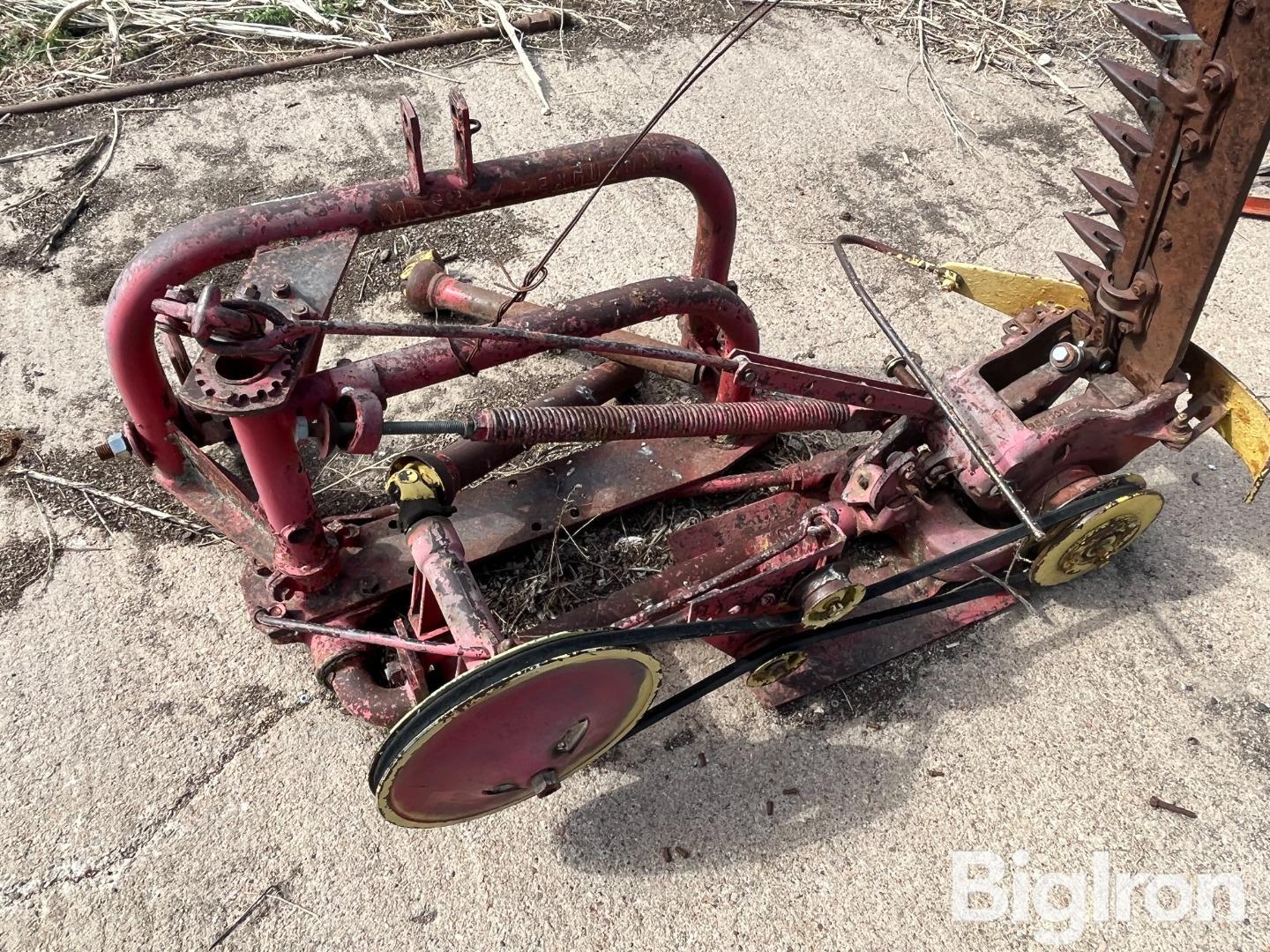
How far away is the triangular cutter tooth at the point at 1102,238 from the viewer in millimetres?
3135

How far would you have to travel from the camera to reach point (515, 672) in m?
2.19

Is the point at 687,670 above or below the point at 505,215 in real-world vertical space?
below

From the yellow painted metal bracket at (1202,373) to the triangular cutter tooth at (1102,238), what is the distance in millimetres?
228

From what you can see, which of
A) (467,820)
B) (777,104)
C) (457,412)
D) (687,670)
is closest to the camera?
(467,820)

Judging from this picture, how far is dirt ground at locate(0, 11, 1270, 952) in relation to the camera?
2.76 metres

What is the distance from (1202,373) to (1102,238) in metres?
0.59

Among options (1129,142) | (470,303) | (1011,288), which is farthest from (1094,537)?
(470,303)

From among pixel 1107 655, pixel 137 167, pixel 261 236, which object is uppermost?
pixel 261 236

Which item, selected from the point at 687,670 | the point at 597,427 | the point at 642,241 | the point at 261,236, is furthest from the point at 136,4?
the point at 687,670

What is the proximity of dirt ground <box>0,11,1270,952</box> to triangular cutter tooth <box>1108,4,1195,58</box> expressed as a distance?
1.83 meters

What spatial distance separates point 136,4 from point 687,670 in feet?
18.9

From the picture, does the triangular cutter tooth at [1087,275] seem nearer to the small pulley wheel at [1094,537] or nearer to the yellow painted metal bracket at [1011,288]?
the yellow painted metal bracket at [1011,288]

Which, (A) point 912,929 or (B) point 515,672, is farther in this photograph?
(A) point 912,929

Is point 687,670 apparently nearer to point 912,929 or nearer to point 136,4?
point 912,929
